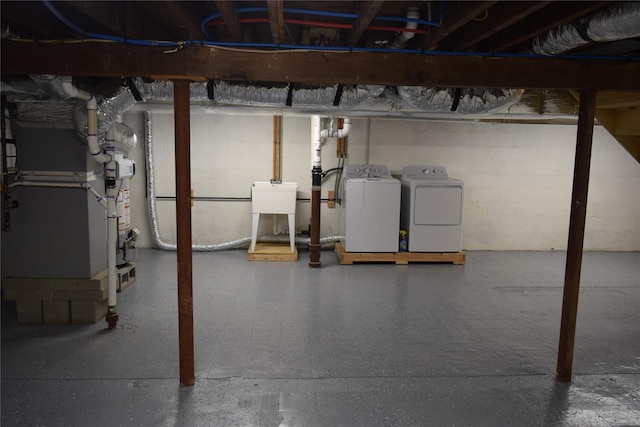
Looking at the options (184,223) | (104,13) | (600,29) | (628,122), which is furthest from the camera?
(628,122)

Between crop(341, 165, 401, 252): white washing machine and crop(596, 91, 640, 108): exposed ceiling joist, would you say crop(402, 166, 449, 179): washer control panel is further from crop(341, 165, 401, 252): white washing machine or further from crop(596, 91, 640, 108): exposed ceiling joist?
crop(596, 91, 640, 108): exposed ceiling joist

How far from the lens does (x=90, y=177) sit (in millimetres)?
3918

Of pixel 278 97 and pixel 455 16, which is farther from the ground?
pixel 455 16

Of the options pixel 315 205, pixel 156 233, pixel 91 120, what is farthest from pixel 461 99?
pixel 156 233

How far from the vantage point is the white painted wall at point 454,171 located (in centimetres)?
649

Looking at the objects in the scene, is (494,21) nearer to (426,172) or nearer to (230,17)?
(230,17)

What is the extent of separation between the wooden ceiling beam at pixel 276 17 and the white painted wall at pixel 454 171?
3.87m

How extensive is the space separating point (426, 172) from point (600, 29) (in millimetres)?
4185

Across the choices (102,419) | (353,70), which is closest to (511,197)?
(353,70)

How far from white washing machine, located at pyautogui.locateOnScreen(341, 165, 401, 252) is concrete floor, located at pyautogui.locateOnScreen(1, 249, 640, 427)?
2.47 ft

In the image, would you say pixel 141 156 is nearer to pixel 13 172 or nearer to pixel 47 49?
pixel 13 172

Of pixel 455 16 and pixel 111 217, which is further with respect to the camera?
pixel 111 217

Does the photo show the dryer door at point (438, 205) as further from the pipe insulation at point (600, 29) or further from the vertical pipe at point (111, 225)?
the vertical pipe at point (111, 225)

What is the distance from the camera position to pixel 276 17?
231 centimetres
